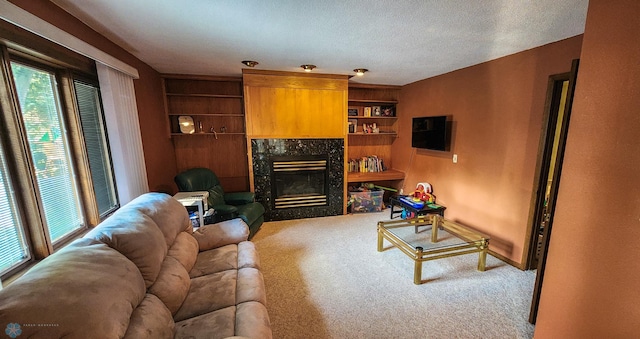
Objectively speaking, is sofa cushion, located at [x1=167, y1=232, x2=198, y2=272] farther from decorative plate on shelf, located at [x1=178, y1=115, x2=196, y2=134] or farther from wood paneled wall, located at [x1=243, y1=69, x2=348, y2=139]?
decorative plate on shelf, located at [x1=178, y1=115, x2=196, y2=134]

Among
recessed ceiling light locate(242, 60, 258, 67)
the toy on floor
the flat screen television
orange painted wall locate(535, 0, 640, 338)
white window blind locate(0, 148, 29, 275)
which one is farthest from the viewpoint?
the toy on floor

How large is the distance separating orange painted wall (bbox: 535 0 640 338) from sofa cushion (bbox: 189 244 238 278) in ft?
6.98

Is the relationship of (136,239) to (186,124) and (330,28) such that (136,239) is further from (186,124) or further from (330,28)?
(186,124)

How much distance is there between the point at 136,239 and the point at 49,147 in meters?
1.10

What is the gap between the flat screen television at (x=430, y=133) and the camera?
3385mm

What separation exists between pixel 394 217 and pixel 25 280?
391 centimetres

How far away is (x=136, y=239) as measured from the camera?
1386 mm

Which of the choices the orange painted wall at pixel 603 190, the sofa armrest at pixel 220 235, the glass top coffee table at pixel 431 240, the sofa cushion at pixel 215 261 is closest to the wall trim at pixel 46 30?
the sofa armrest at pixel 220 235

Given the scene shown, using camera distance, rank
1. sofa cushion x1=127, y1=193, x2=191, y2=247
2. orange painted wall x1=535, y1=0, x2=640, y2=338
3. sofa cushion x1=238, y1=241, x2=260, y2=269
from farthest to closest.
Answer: sofa cushion x1=238, y1=241, x2=260, y2=269
sofa cushion x1=127, y1=193, x2=191, y2=247
orange painted wall x1=535, y1=0, x2=640, y2=338

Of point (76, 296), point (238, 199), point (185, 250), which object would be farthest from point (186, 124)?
point (76, 296)

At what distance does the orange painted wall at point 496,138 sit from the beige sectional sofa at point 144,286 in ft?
9.01

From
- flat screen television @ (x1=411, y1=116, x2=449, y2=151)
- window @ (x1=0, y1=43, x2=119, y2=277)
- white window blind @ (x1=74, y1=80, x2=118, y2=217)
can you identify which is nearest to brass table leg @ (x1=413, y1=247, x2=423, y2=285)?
flat screen television @ (x1=411, y1=116, x2=449, y2=151)

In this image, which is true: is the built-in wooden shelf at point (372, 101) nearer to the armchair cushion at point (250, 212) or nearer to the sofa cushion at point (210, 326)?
the armchair cushion at point (250, 212)

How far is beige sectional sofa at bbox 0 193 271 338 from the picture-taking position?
0.82m
